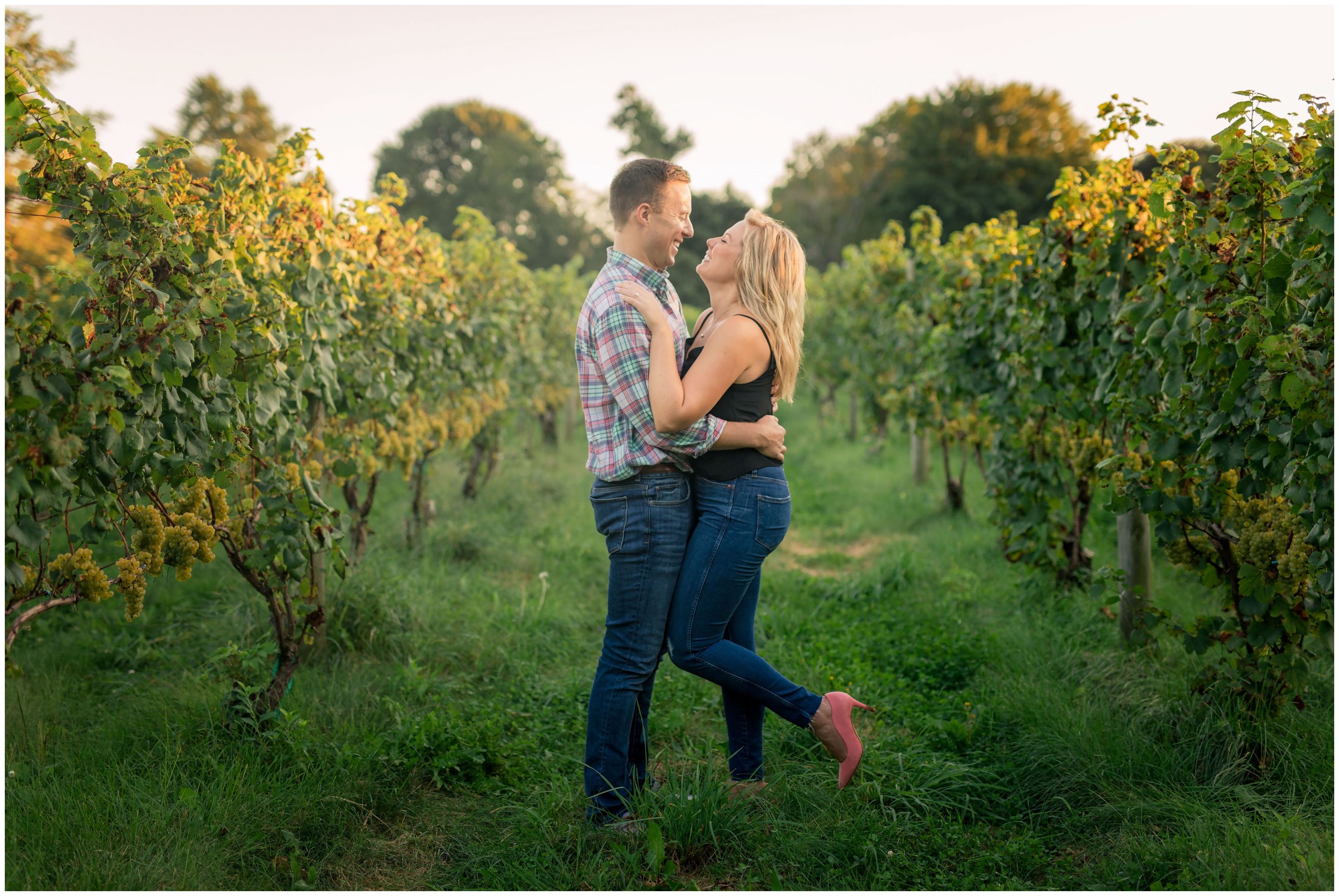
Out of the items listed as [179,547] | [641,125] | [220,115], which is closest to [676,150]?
[641,125]

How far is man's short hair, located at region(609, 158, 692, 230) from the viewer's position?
249 cm

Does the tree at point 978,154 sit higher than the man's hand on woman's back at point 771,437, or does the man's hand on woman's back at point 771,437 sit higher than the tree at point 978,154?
the tree at point 978,154

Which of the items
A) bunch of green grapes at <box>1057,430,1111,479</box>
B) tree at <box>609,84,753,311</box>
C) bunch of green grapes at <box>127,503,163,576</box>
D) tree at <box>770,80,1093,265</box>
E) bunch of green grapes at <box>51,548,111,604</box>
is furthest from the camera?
tree at <box>609,84,753,311</box>

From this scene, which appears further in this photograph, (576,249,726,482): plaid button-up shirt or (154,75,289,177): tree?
(154,75,289,177): tree

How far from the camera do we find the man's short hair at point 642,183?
2.49 metres

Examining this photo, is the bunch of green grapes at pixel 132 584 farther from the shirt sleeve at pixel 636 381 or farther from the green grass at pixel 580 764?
the shirt sleeve at pixel 636 381

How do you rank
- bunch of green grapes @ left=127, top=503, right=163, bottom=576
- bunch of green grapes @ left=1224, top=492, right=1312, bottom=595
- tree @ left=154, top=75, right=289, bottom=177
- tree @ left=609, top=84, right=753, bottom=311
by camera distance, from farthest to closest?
tree @ left=609, top=84, right=753, bottom=311 → tree @ left=154, top=75, right=289, bottom=177 → bunch of green grapes @ left=1224, top=492, right=1312, bottom=595 → bunch of green grapes @ left=127, top=503, right=163, bottom=576

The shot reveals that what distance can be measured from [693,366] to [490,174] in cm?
3299

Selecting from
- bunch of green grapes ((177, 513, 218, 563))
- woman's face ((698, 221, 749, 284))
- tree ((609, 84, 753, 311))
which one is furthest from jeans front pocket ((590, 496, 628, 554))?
tree ((609, 84, 753, 311))

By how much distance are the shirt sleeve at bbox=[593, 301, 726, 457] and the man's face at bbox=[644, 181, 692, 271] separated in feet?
0.73

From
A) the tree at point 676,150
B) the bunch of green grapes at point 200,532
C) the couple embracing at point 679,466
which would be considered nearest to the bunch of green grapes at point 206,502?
the bunch of green grapes at point 200,532

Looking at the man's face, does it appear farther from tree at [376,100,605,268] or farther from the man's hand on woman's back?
tree at [376,100,605,268]

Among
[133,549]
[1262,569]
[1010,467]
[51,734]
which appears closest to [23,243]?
[51,734]

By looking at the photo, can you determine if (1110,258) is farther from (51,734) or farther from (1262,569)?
(51,734)
